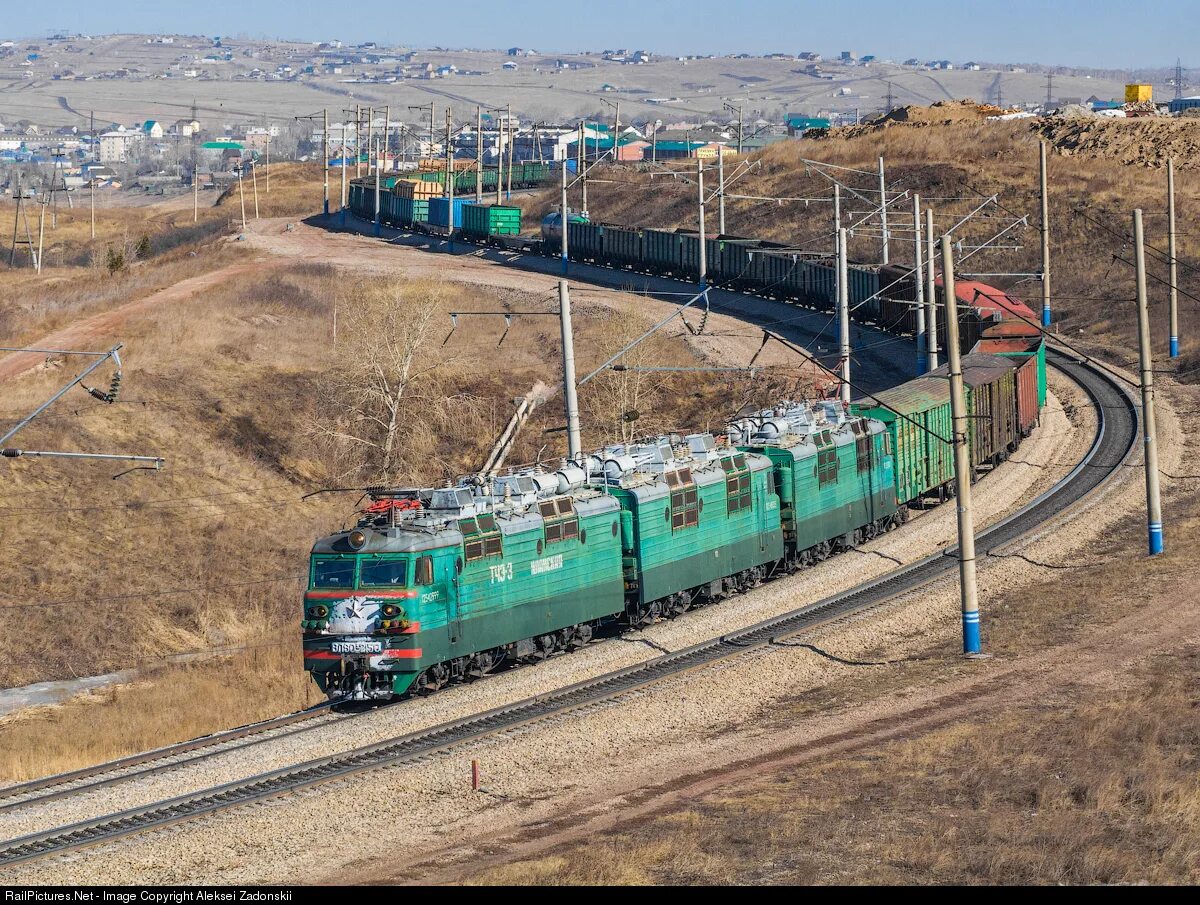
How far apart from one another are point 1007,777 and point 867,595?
53.4 ft

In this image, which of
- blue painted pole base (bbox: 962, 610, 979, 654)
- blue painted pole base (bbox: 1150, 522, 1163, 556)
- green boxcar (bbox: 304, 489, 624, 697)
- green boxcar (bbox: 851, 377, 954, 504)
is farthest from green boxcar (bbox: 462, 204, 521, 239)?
blue painted pole base (bbox: 962, 610, 979, 654)

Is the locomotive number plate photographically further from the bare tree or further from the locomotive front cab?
the bare tree

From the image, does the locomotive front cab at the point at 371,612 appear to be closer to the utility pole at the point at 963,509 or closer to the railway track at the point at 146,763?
the railway track at the point at 146,763

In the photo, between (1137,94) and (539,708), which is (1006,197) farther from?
(539,708)

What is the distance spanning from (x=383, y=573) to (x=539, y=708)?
400 cm

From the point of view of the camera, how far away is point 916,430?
4950 centimetres

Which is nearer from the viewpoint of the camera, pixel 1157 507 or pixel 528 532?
pixel 528 532

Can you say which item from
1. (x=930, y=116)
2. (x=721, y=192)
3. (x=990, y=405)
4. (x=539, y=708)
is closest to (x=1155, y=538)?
(x=990, y=405)

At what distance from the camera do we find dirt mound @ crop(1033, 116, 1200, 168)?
123438 mm

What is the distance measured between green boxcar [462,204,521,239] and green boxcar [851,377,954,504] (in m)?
70.9

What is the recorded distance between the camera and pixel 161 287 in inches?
3971

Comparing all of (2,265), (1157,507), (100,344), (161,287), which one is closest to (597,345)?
(100,344)

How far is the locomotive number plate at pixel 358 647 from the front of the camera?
3128cm

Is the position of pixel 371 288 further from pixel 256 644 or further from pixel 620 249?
pixel 256 644
